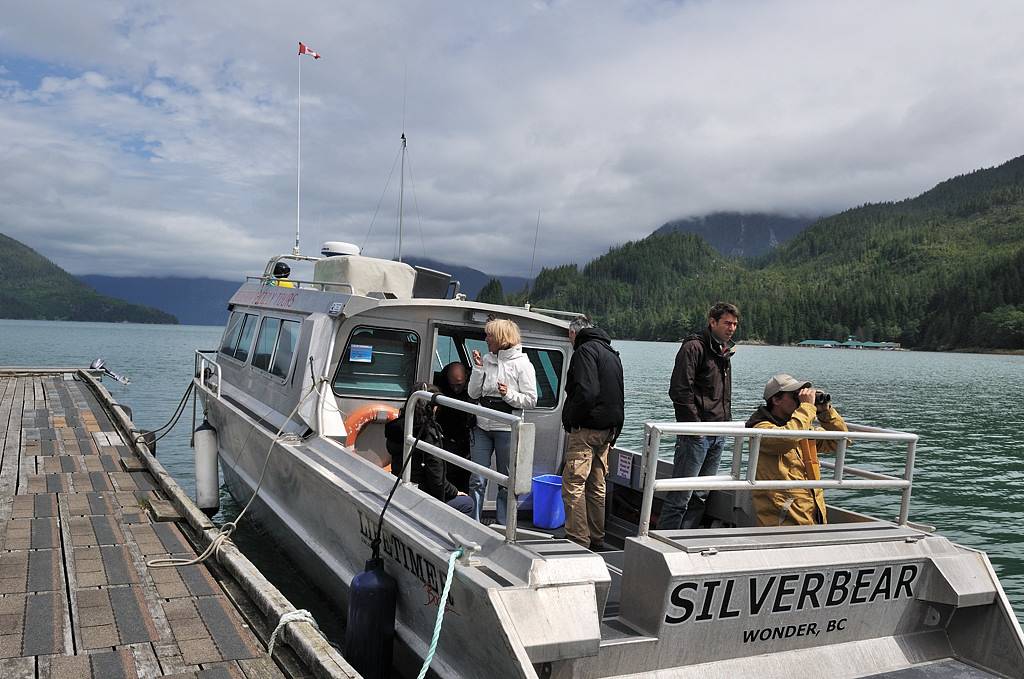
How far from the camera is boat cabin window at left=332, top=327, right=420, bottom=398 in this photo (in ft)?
23.7

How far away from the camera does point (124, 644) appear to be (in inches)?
173

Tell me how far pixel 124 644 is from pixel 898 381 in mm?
49970

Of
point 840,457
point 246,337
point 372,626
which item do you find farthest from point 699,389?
point 246,337

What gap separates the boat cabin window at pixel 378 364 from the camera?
23.7 ft

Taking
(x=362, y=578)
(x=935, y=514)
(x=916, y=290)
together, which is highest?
(x=916, y=290)

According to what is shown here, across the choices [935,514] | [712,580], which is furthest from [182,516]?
[935,514]

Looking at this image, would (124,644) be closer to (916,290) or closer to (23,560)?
(23,560)

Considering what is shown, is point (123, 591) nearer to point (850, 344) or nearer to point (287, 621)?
point (287, 621)

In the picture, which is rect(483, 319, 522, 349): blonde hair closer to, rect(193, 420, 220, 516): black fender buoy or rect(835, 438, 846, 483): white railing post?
rect(835, 438, 846, 483): white railing post

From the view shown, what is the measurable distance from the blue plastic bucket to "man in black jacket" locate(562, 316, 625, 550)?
878 millimetres

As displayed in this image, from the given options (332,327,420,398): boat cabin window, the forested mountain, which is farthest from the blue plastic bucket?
the forested mountain

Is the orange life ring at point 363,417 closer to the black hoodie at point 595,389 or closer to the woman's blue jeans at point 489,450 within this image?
the woman's blue jeans at point 489,450

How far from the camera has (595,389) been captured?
5.52 m

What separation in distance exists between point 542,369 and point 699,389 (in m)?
2.22
